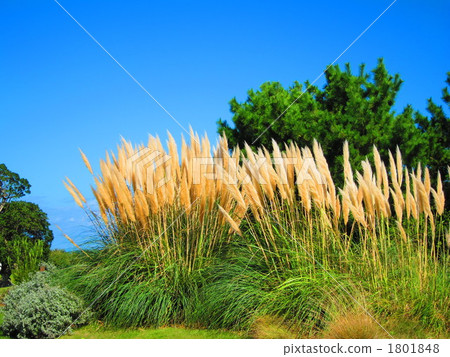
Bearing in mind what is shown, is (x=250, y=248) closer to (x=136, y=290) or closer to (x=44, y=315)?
(x=136, y=290)

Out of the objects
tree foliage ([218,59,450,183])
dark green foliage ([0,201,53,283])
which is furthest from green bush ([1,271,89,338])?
dark green foliage ([0,201,53,283])

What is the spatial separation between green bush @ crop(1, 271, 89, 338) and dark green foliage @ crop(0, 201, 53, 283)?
1141 centimetres

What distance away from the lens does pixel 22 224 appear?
16234mm

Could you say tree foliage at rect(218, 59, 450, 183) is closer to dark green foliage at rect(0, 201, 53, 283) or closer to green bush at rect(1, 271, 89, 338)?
green bush at rect(1, 271, 89, 338)

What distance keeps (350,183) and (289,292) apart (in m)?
1.30

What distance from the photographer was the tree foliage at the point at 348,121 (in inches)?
317

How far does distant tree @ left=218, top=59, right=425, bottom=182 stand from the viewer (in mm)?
8047

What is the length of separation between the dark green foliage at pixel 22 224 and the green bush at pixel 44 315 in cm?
1141

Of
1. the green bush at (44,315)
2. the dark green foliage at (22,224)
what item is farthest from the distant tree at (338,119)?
the dark green foliage at (22,224)

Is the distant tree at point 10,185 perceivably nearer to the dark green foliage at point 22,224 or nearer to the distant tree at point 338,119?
the dark green foliage at point 22,224

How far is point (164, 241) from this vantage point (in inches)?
214

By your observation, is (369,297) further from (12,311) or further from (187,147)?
(12,311)

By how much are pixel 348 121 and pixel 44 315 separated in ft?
19.5

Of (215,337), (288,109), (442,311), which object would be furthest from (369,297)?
(288,109)
